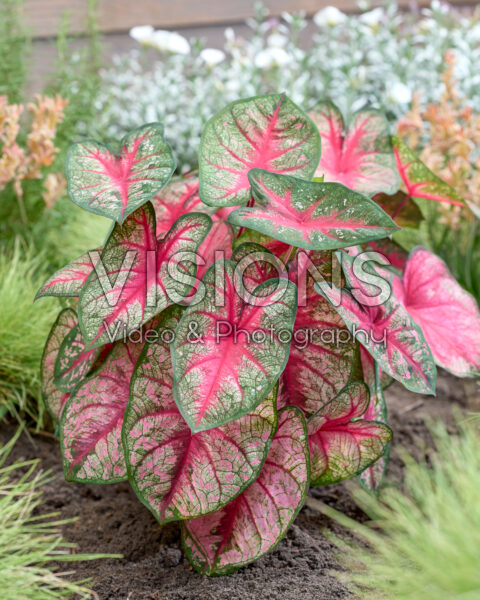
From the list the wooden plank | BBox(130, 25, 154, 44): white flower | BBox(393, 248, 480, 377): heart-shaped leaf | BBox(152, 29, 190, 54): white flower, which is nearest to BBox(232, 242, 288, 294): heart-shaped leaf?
BBox(393, 248, 480, 377): heart-shaped leaf

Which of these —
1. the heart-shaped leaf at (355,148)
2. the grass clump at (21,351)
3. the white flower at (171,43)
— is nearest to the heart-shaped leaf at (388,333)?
the heart-shaped leaf at (355,148)

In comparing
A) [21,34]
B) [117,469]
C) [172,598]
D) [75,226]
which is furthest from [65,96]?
[172,598]

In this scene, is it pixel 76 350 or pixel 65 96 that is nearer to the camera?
pixel 76 350

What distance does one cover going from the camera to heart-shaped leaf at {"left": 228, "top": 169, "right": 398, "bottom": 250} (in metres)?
0.68

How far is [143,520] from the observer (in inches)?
39.5

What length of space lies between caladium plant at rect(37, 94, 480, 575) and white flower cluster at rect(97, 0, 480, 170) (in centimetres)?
175

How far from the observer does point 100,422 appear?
833 mm

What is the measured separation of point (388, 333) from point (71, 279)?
1.47ft

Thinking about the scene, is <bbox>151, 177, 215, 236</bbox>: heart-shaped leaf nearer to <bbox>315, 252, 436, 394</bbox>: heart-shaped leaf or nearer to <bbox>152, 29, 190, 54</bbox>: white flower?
<bbox>315, 252, 436, 394</bbox>: heart-shaped leaf

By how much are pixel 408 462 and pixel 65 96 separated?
5.47ft

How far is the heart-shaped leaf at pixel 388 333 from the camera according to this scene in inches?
29.6

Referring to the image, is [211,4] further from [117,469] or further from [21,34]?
[117,469]

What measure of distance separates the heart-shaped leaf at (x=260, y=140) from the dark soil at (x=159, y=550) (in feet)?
1.82

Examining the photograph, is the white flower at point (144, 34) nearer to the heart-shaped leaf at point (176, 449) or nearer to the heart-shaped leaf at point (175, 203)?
the heart-shaped leaf at point (175, 203)
